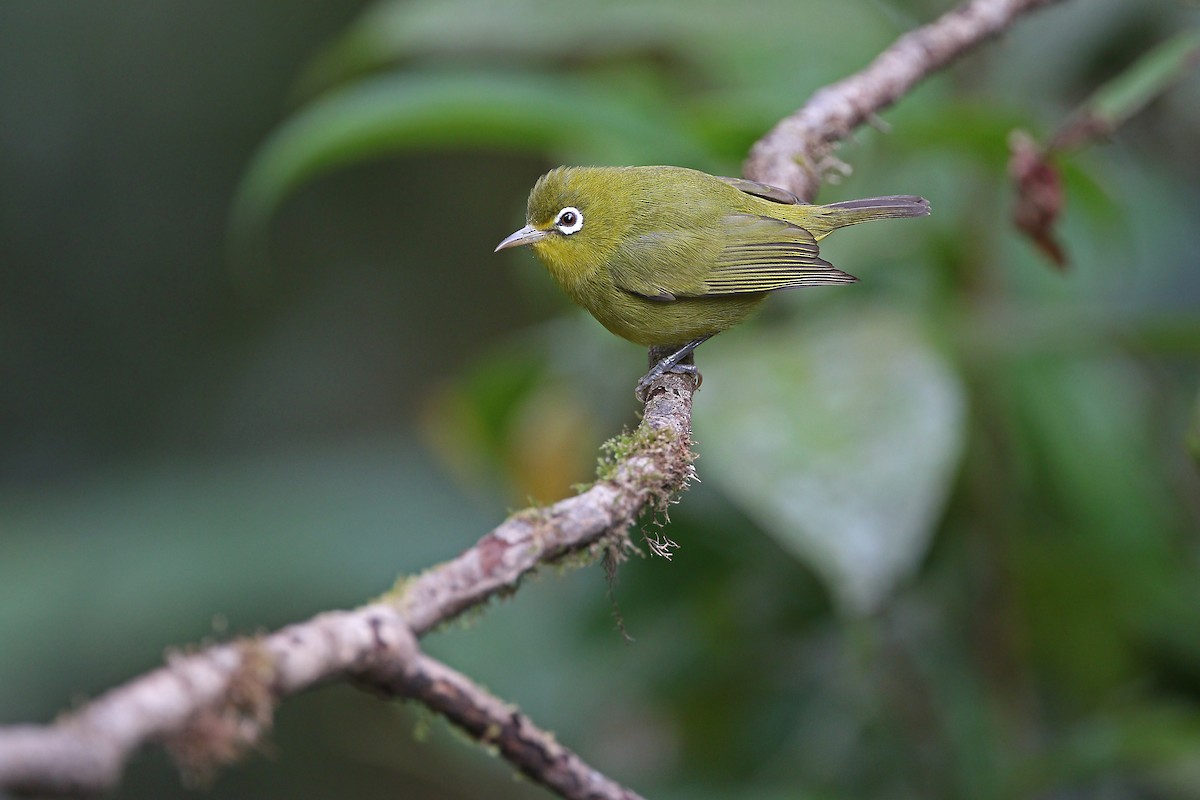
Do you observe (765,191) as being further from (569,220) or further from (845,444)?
(845,444)

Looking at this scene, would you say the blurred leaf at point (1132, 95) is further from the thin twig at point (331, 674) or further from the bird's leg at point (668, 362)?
the thin twig at point (331, 674)

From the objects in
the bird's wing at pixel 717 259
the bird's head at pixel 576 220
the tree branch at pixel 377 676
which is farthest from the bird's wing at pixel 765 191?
the tree branch at pixel 377 676

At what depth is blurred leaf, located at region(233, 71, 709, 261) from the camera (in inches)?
131

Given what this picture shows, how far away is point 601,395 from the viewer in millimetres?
3746

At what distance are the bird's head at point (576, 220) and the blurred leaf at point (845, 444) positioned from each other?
505mm

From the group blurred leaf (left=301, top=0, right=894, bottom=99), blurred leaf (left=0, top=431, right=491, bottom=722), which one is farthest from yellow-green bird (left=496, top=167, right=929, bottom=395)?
blurred leaf (left=0, top=431, right=491, bottom=722)

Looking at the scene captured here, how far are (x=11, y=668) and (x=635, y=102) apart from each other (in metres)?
3.51

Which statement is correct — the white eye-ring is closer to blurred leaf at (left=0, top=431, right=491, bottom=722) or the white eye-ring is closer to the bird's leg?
the bird's leg

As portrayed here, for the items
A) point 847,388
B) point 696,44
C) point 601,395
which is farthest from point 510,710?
point 696,44

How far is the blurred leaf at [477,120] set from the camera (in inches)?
131

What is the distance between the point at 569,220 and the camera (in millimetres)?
3336

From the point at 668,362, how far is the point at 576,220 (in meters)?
0.56

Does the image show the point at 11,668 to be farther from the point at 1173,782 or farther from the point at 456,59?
the point at 1173,782

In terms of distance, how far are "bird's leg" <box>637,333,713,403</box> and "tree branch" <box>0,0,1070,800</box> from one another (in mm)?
754
